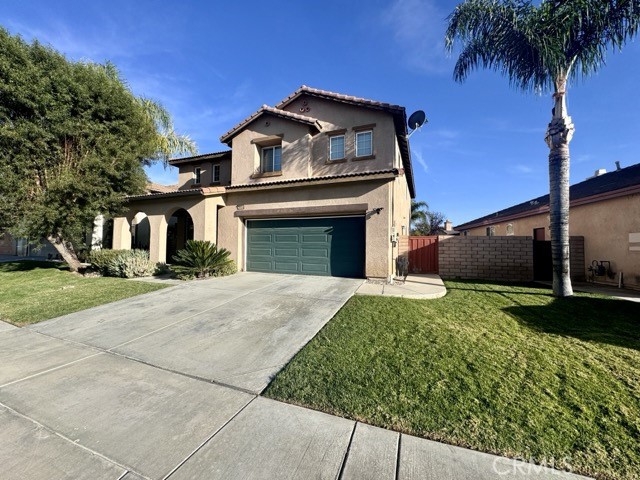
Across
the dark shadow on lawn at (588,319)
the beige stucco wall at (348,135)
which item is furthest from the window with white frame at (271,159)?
the dark shadow on lawn at (588,319)

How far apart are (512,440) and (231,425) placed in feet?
8.60

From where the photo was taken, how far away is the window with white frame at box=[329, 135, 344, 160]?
11555mm

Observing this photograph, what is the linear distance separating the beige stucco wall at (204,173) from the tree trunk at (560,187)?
14243 mm

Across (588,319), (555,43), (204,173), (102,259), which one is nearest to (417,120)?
(555,43)

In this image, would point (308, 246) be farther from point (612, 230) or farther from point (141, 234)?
point (141, 234)

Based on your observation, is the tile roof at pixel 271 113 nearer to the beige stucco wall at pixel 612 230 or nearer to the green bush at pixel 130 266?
the green bush at pixel 130 266

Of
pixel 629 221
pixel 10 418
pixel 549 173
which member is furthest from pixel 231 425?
pixel 629 221

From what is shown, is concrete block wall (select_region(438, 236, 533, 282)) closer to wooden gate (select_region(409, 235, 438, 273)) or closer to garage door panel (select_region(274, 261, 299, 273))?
wooden gate (select_region(409, 235, 438, 273))

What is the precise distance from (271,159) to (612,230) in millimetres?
14398

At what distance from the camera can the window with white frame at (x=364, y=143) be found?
36.3 feet

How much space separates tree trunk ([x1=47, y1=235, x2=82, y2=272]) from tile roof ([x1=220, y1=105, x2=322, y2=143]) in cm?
876

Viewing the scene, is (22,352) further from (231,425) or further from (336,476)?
(336,476)

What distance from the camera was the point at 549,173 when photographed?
8.50 m

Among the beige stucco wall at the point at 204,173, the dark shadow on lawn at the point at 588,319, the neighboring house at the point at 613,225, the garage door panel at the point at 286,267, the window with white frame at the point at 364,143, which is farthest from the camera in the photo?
the beige stucco wall at the point at 204,173
